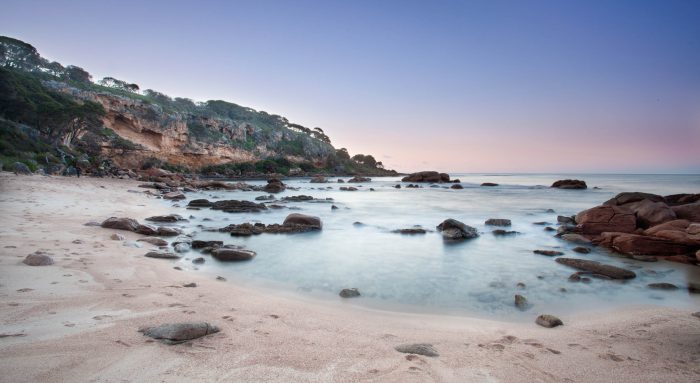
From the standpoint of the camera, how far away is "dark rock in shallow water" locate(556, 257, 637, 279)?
22.7 feet

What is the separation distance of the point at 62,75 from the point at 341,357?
78.9 m

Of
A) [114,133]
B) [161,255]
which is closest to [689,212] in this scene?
[161,255]

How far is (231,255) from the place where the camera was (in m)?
7.58

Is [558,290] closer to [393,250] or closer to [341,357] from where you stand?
[393,250]

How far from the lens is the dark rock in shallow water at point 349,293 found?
224 inches

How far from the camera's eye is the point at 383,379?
2.73 metres

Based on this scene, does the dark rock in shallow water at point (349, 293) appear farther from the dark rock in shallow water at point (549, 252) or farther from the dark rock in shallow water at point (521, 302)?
the dark rock in shallow water at point (549, 252)

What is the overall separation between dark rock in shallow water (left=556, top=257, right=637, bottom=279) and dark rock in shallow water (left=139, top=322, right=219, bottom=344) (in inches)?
308

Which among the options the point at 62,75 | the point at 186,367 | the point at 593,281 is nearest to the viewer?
the point at 186,367

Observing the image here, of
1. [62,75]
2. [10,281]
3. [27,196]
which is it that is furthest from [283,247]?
[62,75]

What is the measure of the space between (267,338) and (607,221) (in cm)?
1276

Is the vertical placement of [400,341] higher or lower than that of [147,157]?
lower

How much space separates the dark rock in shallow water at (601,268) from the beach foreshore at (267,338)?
179cm

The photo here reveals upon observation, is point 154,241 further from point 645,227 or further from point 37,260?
point 645,227
